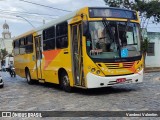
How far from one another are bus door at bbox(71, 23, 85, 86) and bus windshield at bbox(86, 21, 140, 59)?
0.60m

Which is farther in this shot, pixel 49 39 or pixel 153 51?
pixel 153 51

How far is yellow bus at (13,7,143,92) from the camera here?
12211 millimetres

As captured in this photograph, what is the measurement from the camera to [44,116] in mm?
9000

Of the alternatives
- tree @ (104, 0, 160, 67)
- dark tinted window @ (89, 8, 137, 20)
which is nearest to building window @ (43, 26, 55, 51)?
dark tinted window @ (89, 8, 137, 20)

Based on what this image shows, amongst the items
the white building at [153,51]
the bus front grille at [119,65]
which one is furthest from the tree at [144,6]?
the bus front grille at [119,65]

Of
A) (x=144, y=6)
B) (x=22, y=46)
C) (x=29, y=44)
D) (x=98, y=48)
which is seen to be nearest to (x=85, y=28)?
(x=98, y=48)

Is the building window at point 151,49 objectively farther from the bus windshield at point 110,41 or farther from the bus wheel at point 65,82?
the bus windshield at point 110,41

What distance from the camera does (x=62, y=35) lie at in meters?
14.2

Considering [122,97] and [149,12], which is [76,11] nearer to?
[122,97]

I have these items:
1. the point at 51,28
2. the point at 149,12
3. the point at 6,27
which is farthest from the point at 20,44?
the point at 6,27

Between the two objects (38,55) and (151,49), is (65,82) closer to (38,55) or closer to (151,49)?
(38,55)

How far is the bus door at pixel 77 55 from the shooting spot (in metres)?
12.7

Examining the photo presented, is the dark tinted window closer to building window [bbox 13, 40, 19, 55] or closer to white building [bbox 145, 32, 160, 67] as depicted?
building window [bbox 13, 40, 19, 55]

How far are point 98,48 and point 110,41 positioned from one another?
56 centimetres
